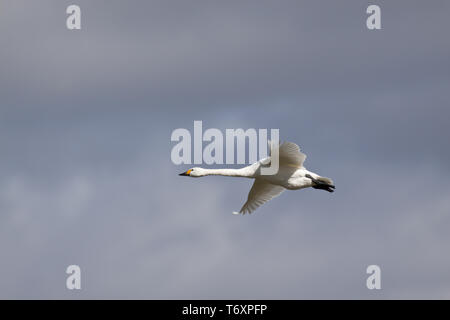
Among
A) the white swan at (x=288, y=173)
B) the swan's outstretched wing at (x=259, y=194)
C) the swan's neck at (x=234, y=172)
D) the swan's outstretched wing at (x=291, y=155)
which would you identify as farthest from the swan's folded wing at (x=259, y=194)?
the swan's outstretched wing at (x=291, y=155)

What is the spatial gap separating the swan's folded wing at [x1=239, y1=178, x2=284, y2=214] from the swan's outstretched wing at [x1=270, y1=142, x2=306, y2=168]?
496cm

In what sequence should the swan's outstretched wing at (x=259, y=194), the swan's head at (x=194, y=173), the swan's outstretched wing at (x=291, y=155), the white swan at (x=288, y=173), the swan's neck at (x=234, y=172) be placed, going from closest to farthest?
the swan's outstretched wing at (x=291, y=155) < the white swan at (x=288, y=173) < the swan's neck at (x=234, y=172) < the swan's head at (x=194, y=173) < the swan's outstretched wing at (x=259, y=194)

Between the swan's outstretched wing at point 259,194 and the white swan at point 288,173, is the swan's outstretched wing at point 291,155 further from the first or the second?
the swan's outstretched wing at point 259,194

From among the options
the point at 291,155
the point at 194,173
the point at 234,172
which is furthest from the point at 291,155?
the point at 194,173

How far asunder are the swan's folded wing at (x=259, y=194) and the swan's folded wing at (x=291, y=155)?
496 centimetres

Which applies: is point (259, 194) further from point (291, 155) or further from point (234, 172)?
point (291, 155)

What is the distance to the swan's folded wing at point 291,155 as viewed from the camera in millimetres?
45938

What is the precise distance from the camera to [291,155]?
46.8 metres

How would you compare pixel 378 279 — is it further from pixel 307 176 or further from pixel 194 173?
pixel 194 173

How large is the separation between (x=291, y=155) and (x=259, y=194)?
6796 millimetres

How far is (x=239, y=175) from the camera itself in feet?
159

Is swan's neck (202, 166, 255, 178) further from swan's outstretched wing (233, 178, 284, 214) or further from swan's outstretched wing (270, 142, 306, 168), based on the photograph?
swan's outstretched wing (233, 178, 284, 214)
